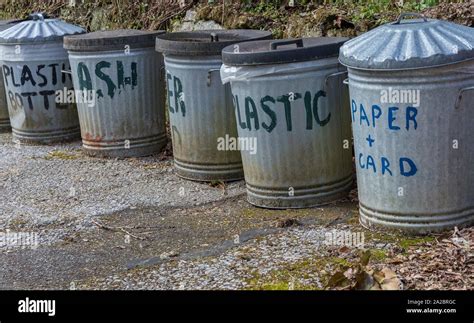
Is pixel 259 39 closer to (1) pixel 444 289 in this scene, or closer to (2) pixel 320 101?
(2) pixel 320 101

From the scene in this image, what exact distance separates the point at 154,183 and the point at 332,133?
66.1 inches

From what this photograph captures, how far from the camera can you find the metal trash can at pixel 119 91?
696 cm

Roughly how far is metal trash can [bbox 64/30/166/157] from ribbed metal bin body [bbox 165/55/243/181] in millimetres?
810

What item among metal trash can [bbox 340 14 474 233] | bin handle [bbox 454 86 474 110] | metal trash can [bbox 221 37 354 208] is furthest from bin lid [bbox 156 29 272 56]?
bin handle [bbox 454 86 474 110]

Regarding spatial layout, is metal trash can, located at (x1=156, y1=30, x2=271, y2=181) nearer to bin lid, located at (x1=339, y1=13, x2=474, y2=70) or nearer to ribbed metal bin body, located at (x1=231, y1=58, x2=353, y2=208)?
ribbed metal bin body, located at (x1=231, y1=58, x2=353, y2=208)

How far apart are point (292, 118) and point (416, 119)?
99 cm

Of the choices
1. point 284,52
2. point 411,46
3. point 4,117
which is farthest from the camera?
point 4,117

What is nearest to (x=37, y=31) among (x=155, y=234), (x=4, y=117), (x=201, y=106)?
(x=4, y=117)

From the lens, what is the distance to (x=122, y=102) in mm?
7117

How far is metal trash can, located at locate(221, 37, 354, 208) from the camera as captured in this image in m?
5.26

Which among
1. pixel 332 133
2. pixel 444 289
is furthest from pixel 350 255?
pixel 332 133

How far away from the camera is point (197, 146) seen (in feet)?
20.6

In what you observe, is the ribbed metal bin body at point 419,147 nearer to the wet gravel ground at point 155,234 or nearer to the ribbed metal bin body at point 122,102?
the wet gravel ground at point 155,234

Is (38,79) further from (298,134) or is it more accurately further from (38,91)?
(298,134)
